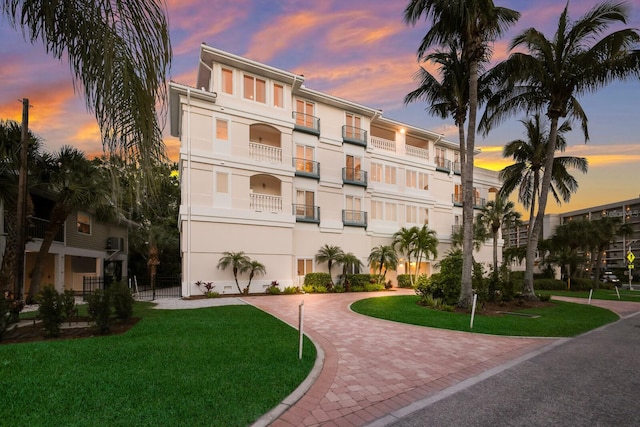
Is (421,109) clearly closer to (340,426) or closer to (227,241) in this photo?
(227,241)

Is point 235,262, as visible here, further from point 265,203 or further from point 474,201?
point 474,201

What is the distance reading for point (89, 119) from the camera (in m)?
2.96

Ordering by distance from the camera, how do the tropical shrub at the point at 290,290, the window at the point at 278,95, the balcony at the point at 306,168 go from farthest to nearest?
the balcony at the point at 306,168 → the window at the point at 278,95 → the tropical shrub at the point at 290,290

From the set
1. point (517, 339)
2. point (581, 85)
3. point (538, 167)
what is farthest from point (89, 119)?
point (538, 167)

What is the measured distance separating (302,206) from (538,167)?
1698 centimetres

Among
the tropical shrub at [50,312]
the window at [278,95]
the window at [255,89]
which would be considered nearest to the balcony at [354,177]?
the window at [278,95]

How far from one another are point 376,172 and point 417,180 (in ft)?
16.7

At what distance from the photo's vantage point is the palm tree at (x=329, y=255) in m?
24.0

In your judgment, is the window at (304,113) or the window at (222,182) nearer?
the window at (222,182)

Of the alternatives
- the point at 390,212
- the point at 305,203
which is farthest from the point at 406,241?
the point at 305,203

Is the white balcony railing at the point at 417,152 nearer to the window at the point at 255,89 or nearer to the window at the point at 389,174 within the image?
the window at the point at 389,174

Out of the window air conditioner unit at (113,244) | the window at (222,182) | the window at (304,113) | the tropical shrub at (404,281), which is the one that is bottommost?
the tropical shrub at (404,281)

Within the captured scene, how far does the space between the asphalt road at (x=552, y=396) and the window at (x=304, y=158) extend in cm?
1891

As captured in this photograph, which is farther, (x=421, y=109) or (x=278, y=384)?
(x=421, y=109)
